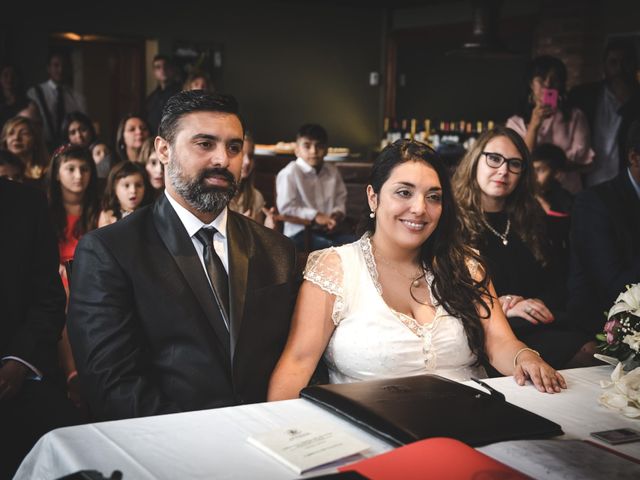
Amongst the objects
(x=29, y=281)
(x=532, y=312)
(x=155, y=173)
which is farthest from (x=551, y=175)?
(x=29, y=281)

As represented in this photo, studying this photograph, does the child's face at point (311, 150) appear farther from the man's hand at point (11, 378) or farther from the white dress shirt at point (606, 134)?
the man's hand at point (11, 378)

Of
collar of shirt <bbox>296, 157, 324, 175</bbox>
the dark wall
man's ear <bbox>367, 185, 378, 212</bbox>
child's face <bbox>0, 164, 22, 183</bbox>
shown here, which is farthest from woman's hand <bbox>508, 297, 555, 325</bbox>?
the dark wall

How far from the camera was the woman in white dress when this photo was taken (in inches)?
86.3

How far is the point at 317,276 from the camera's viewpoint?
2.26 m

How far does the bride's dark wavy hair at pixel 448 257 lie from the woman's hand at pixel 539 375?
0.97 ft

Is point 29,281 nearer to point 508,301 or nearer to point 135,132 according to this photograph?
point 508,301

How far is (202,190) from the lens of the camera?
82.1 inches

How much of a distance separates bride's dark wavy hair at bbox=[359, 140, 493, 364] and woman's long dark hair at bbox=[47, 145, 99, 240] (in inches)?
79.2

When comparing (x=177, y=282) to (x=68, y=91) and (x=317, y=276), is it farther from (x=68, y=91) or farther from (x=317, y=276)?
(x=68, y=91)

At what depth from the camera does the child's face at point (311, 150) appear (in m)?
6.13

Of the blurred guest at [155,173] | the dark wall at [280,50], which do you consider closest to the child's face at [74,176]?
the blurred guest at [155,173]

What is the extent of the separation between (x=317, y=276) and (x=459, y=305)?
439mm

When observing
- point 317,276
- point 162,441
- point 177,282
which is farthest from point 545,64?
point 162,441

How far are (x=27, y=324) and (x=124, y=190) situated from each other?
5.85ft
